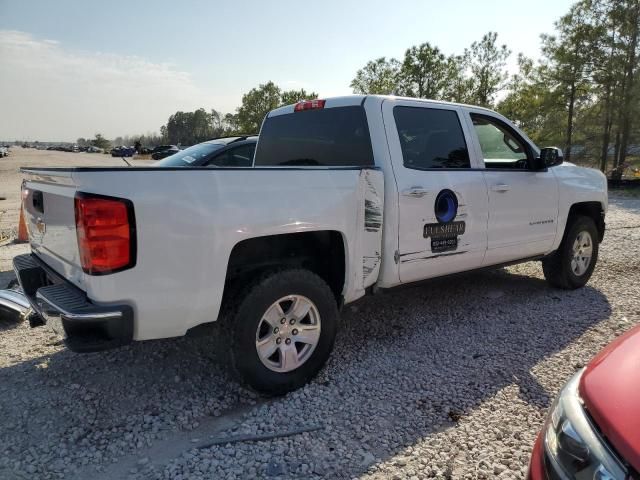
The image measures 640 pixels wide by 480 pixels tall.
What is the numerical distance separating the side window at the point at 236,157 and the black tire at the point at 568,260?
4.33 m

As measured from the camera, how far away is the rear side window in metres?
3.62

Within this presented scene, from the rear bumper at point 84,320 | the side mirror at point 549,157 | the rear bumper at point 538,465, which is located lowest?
the rear bumper at point 538,465

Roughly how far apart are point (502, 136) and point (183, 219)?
3355 mm

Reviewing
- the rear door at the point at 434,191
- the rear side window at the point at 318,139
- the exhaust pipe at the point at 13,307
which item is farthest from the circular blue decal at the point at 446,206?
the exhaust pipe at the point at 13,307

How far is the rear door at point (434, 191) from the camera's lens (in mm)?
3523

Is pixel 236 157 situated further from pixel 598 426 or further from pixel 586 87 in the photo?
pixel 586 87

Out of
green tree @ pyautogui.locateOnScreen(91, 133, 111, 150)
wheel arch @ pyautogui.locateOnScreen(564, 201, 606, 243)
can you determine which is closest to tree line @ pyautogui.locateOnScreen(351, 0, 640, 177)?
wheel arch @ pyautogui.locateOnScreen(564, 201, 606, 243)

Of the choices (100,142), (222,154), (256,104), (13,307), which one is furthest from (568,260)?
(100,142)

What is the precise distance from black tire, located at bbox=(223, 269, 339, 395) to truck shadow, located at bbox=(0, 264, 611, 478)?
124mm

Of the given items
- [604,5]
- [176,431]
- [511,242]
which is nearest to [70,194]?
[176,431]

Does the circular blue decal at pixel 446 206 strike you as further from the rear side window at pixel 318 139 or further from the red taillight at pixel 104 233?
the red taillight at pixel 104 233

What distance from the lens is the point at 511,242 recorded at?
14.5 ft

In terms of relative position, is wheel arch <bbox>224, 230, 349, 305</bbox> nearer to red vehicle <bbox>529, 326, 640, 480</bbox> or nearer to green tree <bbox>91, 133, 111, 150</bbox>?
red vehicle <bbox>529, 326, 640, 480</bbox>

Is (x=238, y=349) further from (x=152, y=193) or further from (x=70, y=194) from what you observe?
(x=70, y=194)
